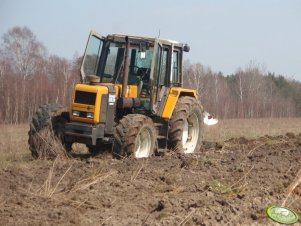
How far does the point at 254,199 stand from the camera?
606cm

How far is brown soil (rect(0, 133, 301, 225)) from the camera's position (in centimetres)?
506

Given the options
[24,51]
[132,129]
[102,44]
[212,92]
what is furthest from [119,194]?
[212,92]

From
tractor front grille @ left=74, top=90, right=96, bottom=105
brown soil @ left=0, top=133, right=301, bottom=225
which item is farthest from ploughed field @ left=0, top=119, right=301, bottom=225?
tractor front grille @ left=74, top=90, right=96, bottom=105

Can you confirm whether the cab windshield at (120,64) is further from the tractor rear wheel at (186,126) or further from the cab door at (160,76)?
the tractor rear wheel at (186,126)

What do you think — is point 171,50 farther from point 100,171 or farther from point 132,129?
point 100,171

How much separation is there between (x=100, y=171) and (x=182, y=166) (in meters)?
1.53

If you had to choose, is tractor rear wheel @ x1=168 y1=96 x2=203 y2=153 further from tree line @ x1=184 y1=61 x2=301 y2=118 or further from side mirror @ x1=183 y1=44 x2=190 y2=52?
tree line @ x1=184 y1=61 x2=301 y2=118

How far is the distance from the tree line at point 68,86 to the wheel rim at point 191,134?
11099 mm

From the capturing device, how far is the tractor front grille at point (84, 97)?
30.1ft
